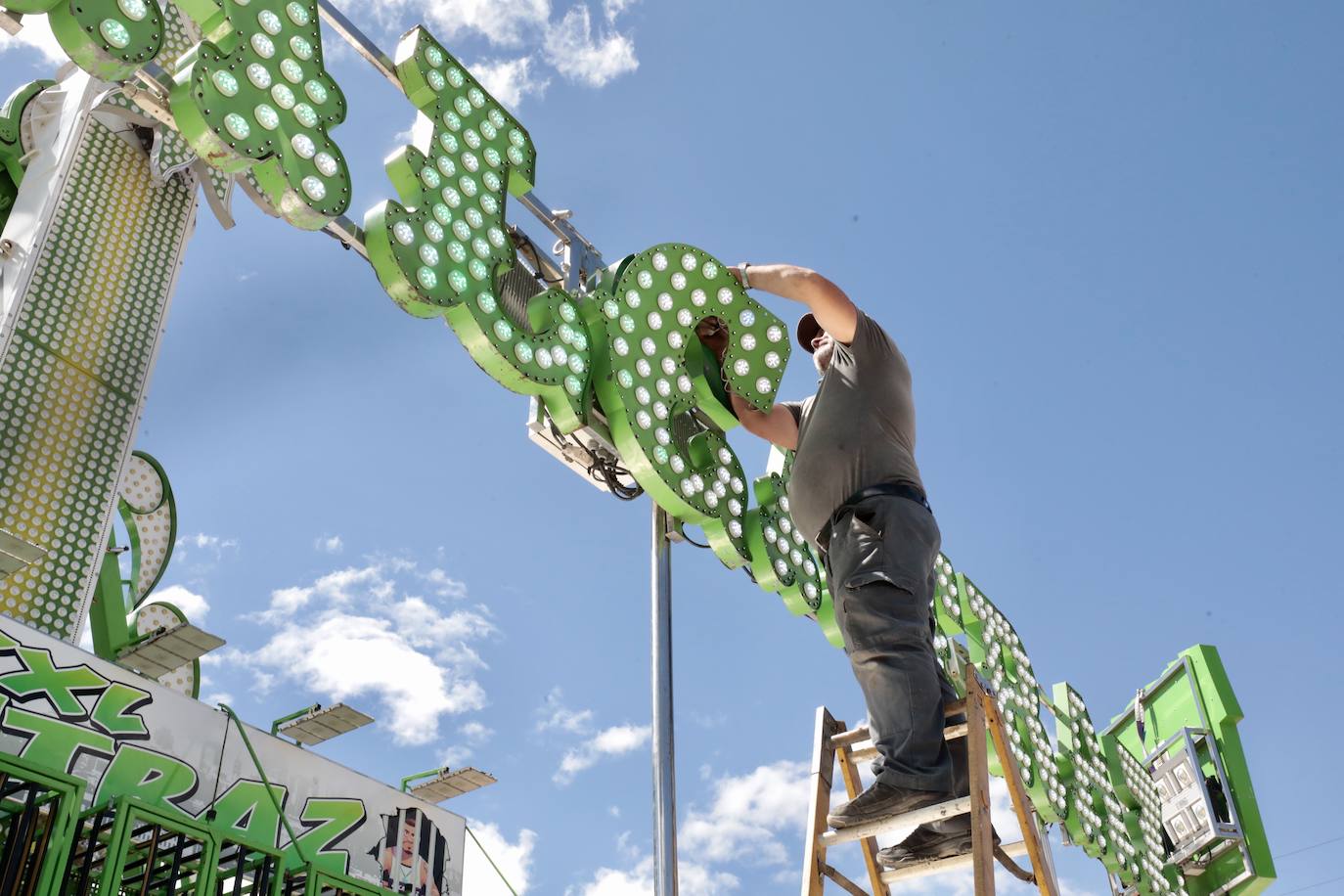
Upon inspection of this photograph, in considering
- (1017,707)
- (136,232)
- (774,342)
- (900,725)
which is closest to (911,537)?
(900,725)

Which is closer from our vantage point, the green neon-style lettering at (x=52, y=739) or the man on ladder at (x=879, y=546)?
the green neon-style lettering at (x=52, y=739)

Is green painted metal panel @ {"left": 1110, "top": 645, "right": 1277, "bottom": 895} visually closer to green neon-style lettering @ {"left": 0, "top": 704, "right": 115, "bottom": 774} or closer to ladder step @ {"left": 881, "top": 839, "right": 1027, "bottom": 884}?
ladder step @ {"left": 881, "top": 839, "right": 1027, "bottom": 884}

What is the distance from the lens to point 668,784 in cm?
779

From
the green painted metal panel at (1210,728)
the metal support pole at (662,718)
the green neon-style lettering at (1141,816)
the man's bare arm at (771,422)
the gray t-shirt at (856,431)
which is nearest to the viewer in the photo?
the gray t-shirt at (856,431)

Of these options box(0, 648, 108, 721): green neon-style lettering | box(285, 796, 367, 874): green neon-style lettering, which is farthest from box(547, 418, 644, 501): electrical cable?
box(0, 648, 108, 721): green neon-style lettering

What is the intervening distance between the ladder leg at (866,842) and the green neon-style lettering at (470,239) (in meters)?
2.60

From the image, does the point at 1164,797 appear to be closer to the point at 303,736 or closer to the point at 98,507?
the point at 303,736

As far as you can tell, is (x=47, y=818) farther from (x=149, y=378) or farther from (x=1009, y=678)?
(x=1009, y=678)

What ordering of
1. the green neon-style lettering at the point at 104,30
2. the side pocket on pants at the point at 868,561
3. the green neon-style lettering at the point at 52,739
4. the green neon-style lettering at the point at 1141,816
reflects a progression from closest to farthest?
1. the green neon-style lettering at the point at 104,30
2. the green neon-style lettering at the point at 52,739
3. the side pocket on pants at the point at 868,561
4. the green neon-style lettering at the point at 1141,816

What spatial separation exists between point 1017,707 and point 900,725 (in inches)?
286

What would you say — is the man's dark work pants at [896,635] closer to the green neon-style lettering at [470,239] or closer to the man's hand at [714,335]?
the green neon-style lettering at [470,239]

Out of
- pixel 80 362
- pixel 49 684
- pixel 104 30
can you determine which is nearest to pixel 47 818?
pixel 49 684

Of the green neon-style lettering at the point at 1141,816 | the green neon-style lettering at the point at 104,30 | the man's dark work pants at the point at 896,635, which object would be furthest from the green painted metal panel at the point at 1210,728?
the green neon-style lettering at the point at 104,30

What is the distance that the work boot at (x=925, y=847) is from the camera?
6823 millimetres
